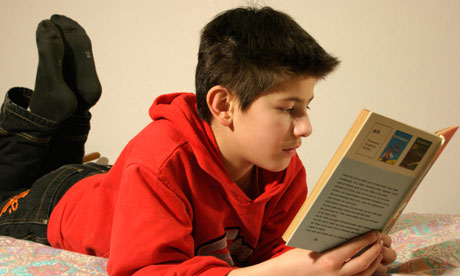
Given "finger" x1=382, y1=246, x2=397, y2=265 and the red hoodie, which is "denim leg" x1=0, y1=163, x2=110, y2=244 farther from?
"finger" x1=382, y1=246, x2=397, y2=265

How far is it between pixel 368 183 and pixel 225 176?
0.24 m

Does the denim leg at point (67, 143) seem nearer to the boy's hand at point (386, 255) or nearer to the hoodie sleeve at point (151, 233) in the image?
the hoodie sleeve at point (151, 233)

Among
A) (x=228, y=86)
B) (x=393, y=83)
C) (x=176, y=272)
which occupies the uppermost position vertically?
(x=393, y=83)

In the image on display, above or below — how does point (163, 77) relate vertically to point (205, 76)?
below

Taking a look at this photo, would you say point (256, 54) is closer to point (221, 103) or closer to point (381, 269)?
point (221, 103)

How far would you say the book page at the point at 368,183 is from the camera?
479mm

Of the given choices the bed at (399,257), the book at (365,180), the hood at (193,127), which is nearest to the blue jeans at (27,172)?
the bed at (399,257)

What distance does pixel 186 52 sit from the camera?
4.91 ft

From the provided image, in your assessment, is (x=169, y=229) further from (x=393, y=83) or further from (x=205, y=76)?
(x=393, y=83)

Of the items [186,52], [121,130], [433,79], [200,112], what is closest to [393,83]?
[433,79]

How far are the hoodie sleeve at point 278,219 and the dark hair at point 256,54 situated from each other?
25cm

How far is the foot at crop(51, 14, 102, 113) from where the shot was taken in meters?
1.12

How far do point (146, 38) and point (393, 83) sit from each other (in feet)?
2.74

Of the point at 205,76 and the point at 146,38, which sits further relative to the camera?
the point at 146,38
